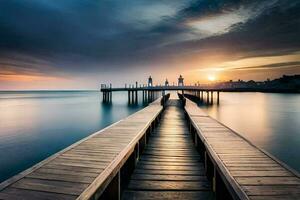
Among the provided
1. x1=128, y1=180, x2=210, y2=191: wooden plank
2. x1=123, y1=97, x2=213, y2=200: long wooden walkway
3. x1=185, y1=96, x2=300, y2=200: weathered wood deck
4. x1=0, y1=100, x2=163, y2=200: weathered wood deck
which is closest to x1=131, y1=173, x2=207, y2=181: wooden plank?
x1=123, y1=97, x2=213, y2=200: long wooden walkway

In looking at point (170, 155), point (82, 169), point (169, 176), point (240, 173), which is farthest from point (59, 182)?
point (170, 155)

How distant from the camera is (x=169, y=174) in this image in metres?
5.44

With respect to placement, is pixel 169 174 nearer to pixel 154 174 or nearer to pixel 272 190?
pixel 154 174

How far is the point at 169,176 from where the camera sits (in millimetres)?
5316

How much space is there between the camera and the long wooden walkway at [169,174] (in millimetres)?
4555

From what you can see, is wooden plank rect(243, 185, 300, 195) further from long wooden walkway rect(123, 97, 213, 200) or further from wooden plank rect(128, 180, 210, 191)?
wooden plank rect(128, 180, 210, 191)

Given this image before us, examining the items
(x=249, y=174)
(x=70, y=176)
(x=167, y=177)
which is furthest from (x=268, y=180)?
(x=70, y=176)

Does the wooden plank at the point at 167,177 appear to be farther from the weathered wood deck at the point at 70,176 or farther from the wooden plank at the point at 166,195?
the weathered wood deck at the point at 70,176

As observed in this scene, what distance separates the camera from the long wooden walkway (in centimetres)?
455

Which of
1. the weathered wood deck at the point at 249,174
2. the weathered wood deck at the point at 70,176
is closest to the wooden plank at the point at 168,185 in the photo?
the weathered wood deck at the point at 249,174

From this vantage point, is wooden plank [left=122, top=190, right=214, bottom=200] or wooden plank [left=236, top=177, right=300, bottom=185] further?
wooden plank [left=122, top=190, right=214, bottom=200]

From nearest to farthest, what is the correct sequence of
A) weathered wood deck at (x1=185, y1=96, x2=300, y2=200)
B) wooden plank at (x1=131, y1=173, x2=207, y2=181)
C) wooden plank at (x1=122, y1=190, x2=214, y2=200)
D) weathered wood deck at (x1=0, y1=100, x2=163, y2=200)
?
weathered wood deck at (x1=0, y1=100, x2=163, y2=200) < weathered wood deck at (x1=185, y1=96, x2=300, y2=200) < wooden plank at (x1=122, y1=190, x2=214, y2=200) < wooden plank at (x1=131, y1=173, x2=207, y2=181)

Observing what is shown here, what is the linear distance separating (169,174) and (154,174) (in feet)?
1.23

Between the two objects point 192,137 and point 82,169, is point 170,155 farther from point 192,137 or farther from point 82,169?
point 82,169
